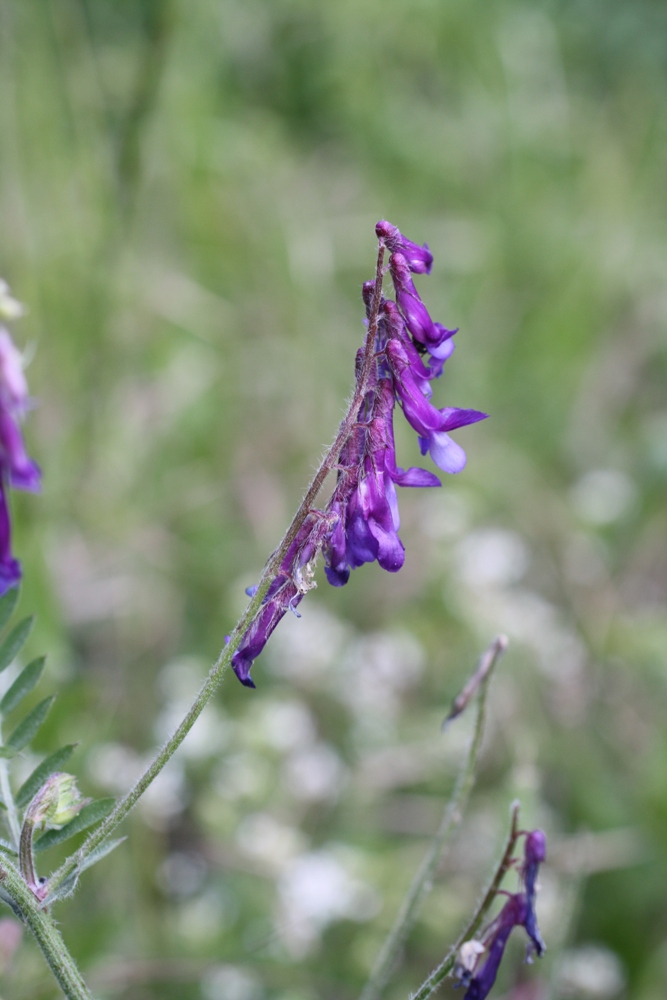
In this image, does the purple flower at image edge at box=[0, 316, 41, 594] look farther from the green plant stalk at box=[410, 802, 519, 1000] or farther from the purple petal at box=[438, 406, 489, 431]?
the green plant stalk at box=[410, 802, 519, 1000]

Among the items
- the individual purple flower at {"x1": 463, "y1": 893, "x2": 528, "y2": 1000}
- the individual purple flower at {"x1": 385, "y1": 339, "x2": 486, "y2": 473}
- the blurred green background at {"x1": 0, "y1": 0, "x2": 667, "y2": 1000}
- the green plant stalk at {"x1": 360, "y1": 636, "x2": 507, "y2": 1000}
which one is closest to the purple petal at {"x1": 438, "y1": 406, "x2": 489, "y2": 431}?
the individual purple flower at {"x1": 385, "y1": 339, "x2": 486, "y2": 473}

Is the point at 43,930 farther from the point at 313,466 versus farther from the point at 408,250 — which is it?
the point at 408,250

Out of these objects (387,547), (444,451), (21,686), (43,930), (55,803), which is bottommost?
(43,930)

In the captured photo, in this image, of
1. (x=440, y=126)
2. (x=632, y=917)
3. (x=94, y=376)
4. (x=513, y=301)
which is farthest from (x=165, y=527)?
(x=440, y=126)

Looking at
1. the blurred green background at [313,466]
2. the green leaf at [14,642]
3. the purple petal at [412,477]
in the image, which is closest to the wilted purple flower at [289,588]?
the purple petal at [412,477]

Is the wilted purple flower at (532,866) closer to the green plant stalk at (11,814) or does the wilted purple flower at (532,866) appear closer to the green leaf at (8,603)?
the green plant stalk at (11,814)

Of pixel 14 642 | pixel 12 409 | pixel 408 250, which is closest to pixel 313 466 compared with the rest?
pixel 408 250
